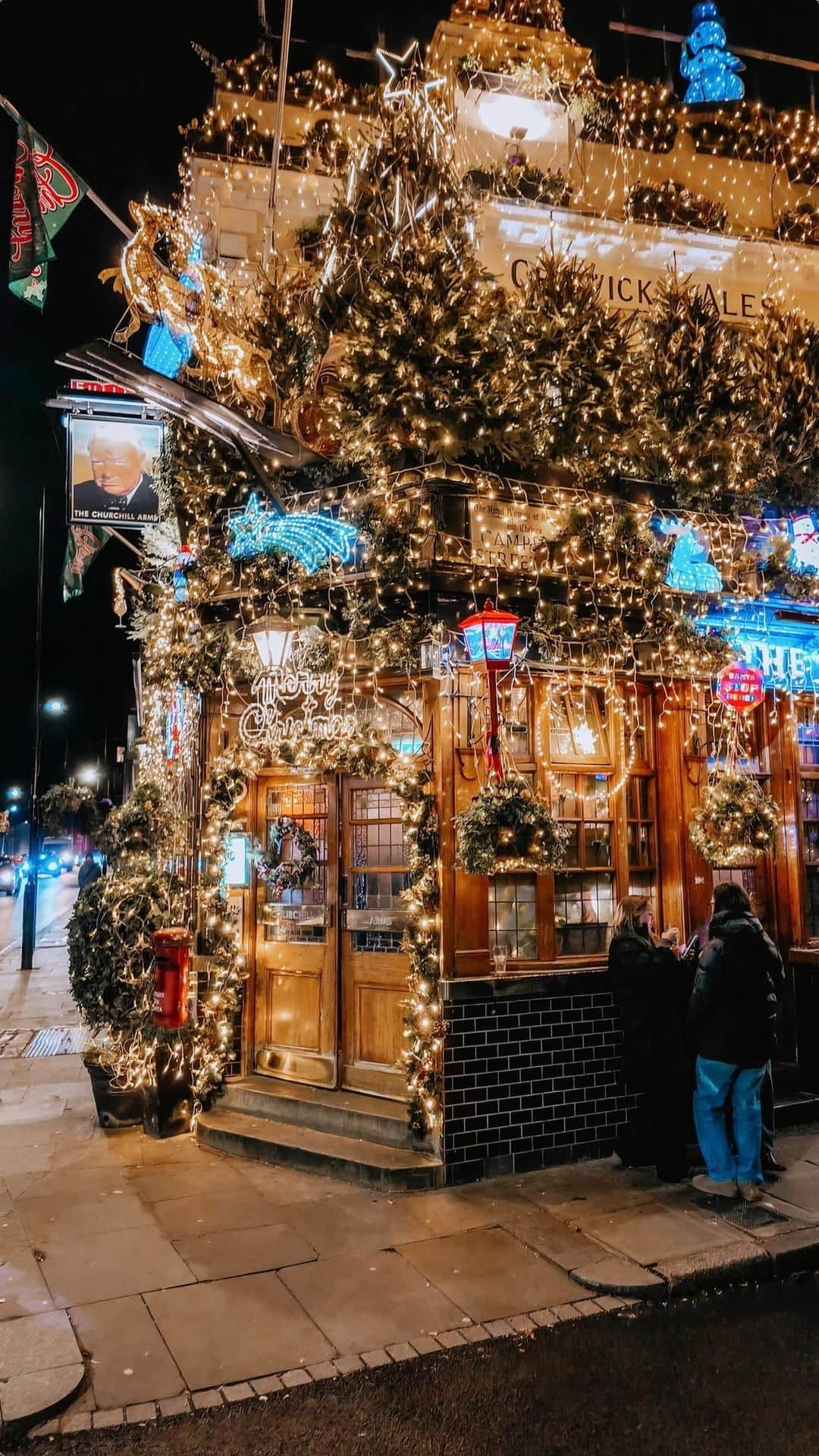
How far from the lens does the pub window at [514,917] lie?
24.5 ft

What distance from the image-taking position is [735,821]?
770 cm

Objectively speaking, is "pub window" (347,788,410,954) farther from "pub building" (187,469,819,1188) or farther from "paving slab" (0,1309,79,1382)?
"paving slab" (0,1309,79,1382)

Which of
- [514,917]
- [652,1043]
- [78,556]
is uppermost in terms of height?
[78,556]

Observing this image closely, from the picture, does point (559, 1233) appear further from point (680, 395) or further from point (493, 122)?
point (493, 122)

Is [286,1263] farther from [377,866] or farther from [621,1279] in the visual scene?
[377,866]

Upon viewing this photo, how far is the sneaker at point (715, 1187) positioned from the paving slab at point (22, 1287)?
14.4 feet

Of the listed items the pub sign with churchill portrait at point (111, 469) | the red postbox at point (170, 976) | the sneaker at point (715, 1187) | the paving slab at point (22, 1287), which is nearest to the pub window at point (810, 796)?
the sneaker at point (715, 1187)

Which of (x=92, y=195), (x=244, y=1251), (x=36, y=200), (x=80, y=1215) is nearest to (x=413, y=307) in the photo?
(x=92, y=195)

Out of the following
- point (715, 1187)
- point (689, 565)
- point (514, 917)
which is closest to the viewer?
point (715, 1187)

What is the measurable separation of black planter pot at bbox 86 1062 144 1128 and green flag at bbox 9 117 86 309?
6.76 metres

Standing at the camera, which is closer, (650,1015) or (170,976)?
(650,1015)

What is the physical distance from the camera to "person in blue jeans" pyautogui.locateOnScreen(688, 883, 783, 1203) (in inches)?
252

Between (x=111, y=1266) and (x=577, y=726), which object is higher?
(x=577, y=726)

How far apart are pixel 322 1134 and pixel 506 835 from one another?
9.99 feet
